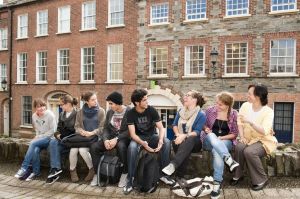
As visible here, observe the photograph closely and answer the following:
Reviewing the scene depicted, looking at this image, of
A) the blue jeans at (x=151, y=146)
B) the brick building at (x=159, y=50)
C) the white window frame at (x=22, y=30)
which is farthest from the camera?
the white window frame at (x=22, y=30)

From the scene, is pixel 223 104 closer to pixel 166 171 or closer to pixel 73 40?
pixel 166 171

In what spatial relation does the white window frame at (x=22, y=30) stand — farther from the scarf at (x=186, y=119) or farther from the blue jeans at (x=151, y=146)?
the blue jeans at (x=151, y=146)

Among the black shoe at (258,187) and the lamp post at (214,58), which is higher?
the lamp post at (214,58)

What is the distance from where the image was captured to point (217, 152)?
16.2 ft

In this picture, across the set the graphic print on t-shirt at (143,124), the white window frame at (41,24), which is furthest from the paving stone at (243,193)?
the white window frame at (41,24)

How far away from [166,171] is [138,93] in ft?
4.59

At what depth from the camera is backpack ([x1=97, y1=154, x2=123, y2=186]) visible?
5324mm

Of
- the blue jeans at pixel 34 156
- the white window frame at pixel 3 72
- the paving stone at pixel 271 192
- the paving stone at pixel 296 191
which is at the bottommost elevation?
the paving stone at pixel 271 192

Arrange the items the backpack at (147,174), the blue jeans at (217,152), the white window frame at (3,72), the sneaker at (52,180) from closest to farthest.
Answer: the blue jeans at (217,152) < the backpack at (147,174) < the sneaker at (52,180) < the white window frame at (3,72)

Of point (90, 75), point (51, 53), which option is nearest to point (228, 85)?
point (90, 75)

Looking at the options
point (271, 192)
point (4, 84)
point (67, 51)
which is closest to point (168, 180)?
point (271, 192)

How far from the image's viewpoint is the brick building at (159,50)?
15836 millimetres

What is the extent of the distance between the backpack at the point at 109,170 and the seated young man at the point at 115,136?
9cm

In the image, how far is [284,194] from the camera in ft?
15.3
